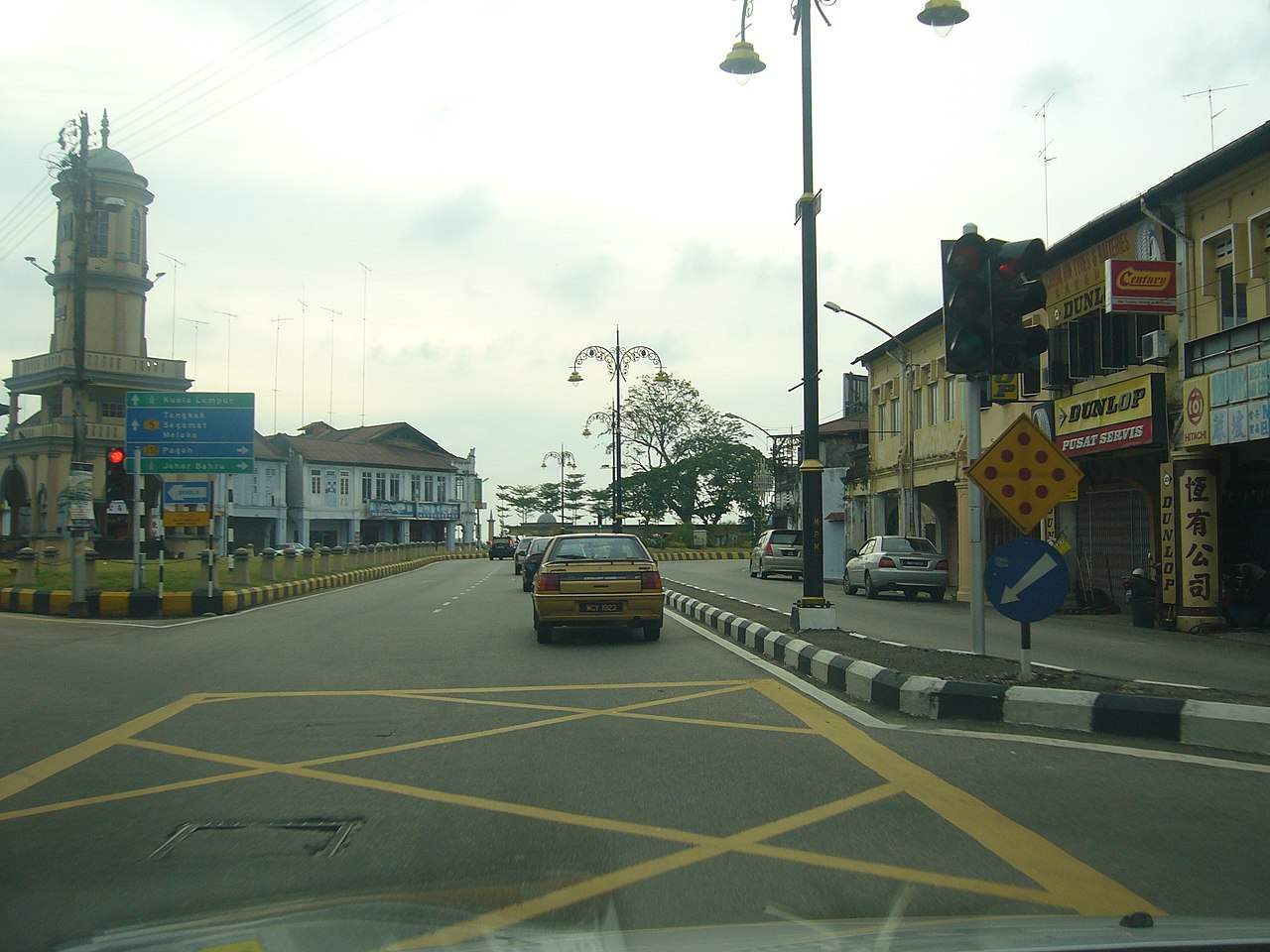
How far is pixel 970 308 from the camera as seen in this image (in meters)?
9.45

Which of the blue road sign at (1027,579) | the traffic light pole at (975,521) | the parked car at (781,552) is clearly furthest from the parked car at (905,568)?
the blue road sign at (1027,579)

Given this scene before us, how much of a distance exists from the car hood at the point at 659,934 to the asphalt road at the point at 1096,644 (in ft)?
23.1

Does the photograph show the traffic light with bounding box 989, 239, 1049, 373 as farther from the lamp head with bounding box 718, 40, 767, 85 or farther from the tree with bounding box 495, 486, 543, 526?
the tree with bounding box 495, 486, 543, 526

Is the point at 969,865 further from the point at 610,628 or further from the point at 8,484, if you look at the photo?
the point at 8,484

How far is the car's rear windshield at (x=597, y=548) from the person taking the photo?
1543 cm

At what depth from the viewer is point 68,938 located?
3818 millimetres

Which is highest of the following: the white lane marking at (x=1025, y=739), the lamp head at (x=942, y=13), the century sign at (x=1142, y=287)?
the lamp head at (x=942, y=13)

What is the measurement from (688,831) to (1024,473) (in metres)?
4.82

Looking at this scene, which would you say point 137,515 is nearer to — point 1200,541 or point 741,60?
point 741,60

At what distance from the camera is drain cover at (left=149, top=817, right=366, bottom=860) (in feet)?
16.3

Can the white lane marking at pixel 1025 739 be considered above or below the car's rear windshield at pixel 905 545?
below

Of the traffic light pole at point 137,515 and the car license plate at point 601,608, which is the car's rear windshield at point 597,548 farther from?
the traffic light pole at point 137,515

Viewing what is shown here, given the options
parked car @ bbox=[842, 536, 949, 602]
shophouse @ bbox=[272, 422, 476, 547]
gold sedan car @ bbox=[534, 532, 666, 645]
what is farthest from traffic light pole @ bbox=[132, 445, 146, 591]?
shophouse @ bbox=[272, 422, 476, 547]

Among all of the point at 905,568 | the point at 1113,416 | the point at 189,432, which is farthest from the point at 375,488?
the point at 1113,416
